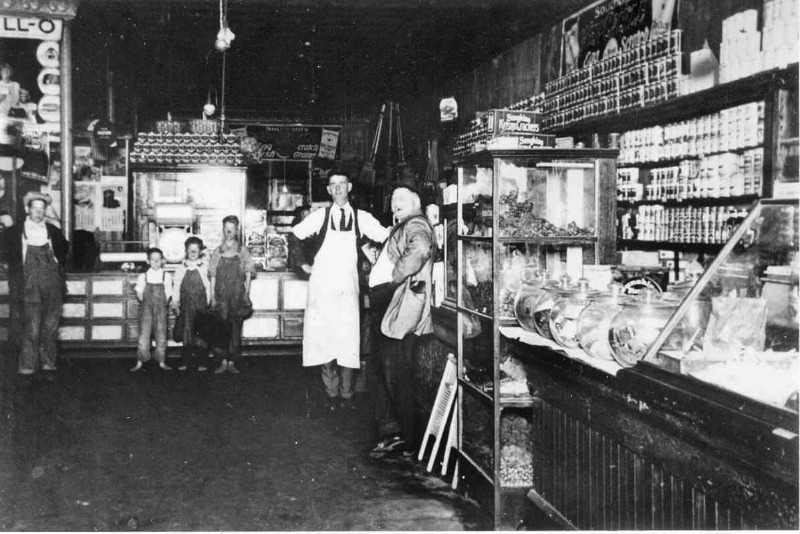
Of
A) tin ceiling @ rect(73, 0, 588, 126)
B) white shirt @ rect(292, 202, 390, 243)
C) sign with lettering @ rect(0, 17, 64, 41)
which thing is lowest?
white shirt @ rect(292, 202, 390, 243)

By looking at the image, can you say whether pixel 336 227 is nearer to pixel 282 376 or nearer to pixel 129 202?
pixel 282 376

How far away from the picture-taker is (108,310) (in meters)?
7.36

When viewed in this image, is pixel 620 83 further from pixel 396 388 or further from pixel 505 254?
pixel 396 388

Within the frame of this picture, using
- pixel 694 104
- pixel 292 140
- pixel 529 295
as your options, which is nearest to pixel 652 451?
pixel 529 295

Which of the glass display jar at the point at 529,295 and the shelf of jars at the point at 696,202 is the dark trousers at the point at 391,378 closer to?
the glass display jar at the point at 529,295

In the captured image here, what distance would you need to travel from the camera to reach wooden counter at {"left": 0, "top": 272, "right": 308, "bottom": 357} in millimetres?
7312

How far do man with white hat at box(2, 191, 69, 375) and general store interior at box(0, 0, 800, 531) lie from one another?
0.76 feet

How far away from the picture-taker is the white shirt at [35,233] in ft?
21.1

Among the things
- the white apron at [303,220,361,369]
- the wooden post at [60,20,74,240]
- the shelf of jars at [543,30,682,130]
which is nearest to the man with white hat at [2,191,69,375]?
the wooden post at [60,20,74,240]

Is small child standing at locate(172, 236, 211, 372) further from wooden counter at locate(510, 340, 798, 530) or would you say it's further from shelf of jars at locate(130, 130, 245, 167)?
wooden counter at locate(510, 340, 798, 530)

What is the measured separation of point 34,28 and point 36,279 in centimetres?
252

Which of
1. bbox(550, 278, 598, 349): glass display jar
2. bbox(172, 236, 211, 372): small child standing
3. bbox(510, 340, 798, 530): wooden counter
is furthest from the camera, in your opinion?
bbox(172, 236, 211, 372): small child standing

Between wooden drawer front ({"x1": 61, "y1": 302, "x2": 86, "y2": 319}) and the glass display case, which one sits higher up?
the glass display case

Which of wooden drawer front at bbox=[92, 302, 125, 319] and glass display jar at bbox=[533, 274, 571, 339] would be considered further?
wooden drawer front at bbox=[92, 302, 125, 319]
